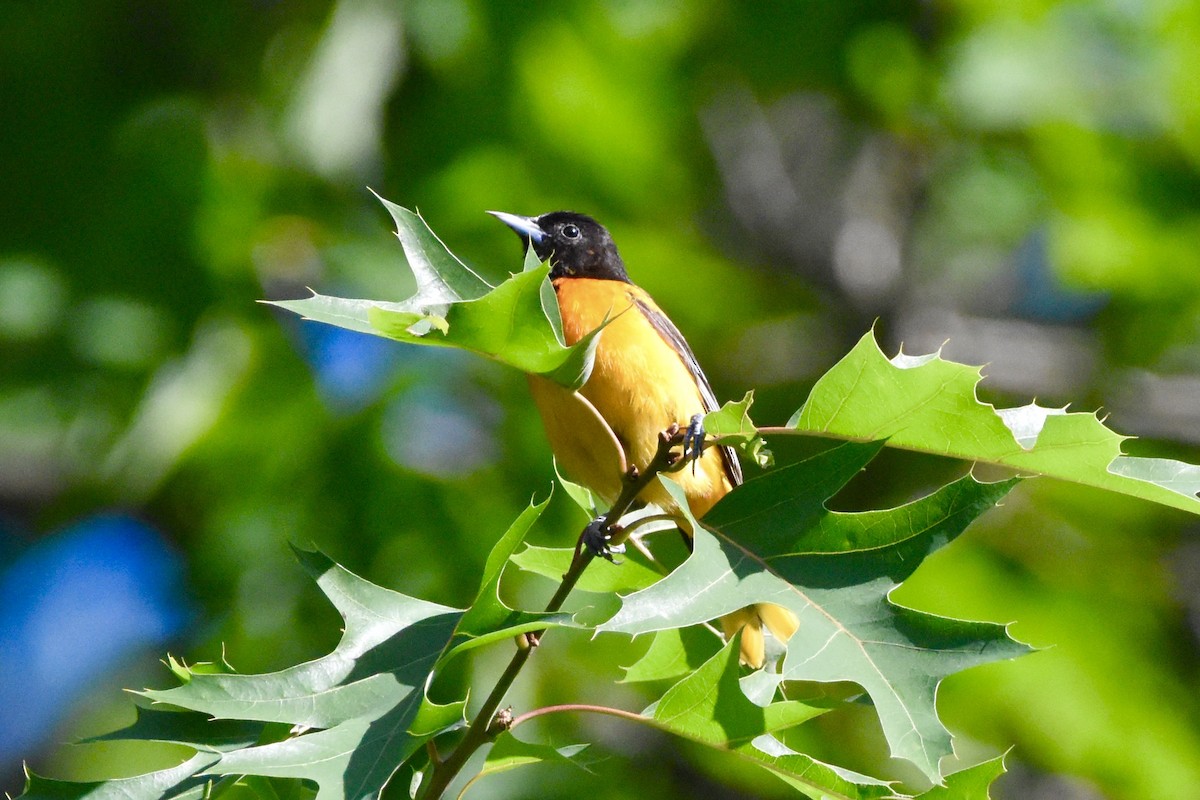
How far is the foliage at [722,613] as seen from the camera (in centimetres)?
197

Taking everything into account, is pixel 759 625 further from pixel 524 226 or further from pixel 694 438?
pixel 524 226

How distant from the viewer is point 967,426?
2.14 m

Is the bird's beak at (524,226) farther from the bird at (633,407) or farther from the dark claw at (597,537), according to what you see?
the dark claw at (597,537)

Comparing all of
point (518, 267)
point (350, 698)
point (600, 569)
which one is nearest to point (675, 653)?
point (600, 569)

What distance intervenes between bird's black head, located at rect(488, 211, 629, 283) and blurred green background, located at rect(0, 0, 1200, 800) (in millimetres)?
1487

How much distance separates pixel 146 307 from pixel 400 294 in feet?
4.42

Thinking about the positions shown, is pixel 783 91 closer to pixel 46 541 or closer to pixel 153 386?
pixel 153 386

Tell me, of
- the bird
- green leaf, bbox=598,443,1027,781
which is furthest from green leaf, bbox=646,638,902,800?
the bird

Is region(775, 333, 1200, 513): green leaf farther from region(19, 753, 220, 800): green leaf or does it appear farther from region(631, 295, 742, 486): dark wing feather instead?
region(631, 295, 742, 486): dark wing feather

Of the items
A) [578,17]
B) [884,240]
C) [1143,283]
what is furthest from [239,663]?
[1143,283]

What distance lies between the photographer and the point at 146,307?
6082 mm

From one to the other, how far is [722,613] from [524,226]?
2.44m

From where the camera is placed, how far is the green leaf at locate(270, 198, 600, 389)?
2.04 m

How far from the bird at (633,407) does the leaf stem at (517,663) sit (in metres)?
0.62
